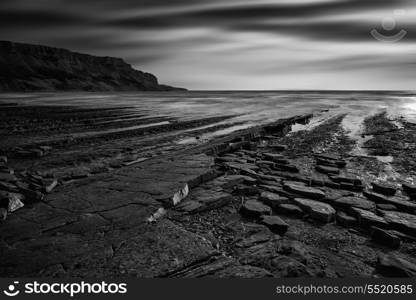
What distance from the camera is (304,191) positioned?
484cm

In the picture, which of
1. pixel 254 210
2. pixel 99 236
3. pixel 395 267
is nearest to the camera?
pixel 395 267

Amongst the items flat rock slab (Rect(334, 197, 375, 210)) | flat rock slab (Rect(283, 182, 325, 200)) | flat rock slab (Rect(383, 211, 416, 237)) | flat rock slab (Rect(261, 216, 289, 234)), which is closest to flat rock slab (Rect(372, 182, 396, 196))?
flat rock slab (Rect(334, 197, 375, 210))

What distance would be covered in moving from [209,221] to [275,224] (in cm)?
82

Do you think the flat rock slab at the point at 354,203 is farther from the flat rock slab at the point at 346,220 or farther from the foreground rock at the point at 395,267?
the foreground rock at the point at 395,267

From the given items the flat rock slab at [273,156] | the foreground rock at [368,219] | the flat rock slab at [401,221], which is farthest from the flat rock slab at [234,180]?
the flat rock slab at [401,221]

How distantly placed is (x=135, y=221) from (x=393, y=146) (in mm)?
8775

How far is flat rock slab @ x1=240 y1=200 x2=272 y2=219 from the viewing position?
403cm

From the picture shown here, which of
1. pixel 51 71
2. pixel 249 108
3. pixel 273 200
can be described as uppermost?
pixel 51 71

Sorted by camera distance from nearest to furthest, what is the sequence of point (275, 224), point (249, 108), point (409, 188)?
point (275, 224) < point (409, 188) < point (249, 108)

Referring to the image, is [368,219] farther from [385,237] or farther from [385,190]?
[385,190]

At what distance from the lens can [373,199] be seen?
4727 mm

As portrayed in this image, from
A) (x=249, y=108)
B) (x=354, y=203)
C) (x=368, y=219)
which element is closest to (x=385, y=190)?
(x=354, y=203)

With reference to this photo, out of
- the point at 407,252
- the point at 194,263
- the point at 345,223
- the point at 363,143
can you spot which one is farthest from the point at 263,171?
the point at 363,143

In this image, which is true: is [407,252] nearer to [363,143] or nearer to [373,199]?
[373,199]
